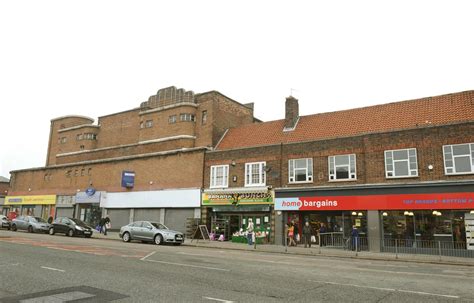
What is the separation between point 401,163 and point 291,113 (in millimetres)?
10625

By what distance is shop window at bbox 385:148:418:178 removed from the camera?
23.0 metres

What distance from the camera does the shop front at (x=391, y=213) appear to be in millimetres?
21073

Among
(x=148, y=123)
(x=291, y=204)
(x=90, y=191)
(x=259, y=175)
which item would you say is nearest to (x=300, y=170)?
(x=291, y=204)

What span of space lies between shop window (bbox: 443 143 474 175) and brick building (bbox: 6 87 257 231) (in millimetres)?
18670

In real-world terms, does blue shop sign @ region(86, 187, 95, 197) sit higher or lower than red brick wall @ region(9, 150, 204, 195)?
lower

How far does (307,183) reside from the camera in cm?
2672

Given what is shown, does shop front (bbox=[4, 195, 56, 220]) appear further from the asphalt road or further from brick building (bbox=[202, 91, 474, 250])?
the asphalt road

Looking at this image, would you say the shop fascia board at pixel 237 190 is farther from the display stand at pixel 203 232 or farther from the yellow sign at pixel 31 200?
the yellow sign at pixel 31 200

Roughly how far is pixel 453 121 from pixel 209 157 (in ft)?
60.8

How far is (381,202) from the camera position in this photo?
23.3 m

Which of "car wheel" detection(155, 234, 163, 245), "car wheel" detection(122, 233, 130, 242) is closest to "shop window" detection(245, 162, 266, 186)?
"car wheel" detection(155, 234, 163, 245)

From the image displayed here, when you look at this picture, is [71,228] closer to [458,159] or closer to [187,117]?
[187,117]

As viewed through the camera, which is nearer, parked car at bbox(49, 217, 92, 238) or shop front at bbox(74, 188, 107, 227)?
parked car at bbox(49, 217, 92, 238)

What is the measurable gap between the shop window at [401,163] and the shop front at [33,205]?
3798 cm
